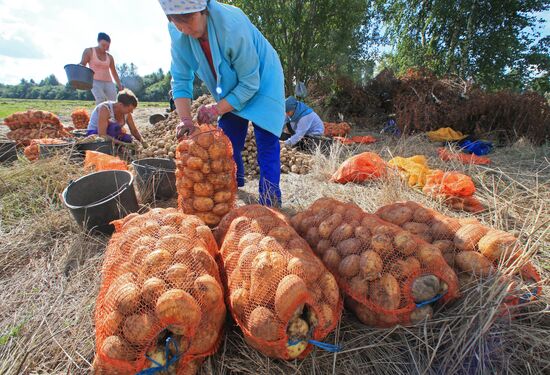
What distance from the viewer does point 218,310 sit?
1.23 m

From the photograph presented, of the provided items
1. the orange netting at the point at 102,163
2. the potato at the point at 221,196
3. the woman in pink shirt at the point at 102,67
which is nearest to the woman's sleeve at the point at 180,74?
the potato at the point at 221,196

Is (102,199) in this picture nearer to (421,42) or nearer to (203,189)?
(203,189)

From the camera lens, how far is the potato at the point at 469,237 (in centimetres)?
151

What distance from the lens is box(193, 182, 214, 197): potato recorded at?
2299mm

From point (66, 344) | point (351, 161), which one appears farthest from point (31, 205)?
point (351, 161)

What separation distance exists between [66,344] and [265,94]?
222 centimetres

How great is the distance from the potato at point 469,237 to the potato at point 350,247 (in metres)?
0.55

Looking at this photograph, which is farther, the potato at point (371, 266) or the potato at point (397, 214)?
the potato at point (397, 214)

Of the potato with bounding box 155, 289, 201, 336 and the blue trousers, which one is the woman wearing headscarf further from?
the potato with bounding box 155, 289, 201, 336

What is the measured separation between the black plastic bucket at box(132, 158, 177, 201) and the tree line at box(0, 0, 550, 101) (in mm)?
8234

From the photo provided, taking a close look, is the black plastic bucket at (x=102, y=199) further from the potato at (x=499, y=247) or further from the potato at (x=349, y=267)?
the potato at (x=499, y=247)

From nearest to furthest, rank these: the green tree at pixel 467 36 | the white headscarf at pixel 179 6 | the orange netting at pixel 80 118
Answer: the white headscarf at pixel 179 6
the orange netting at pixel 80 118
the green tree at pixel 467 36

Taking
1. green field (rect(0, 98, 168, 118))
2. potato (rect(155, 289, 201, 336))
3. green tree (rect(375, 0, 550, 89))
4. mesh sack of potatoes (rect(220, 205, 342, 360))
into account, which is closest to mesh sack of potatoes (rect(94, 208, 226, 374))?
potato (rect(155, 289, 201, 336))

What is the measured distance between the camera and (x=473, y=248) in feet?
4.97
